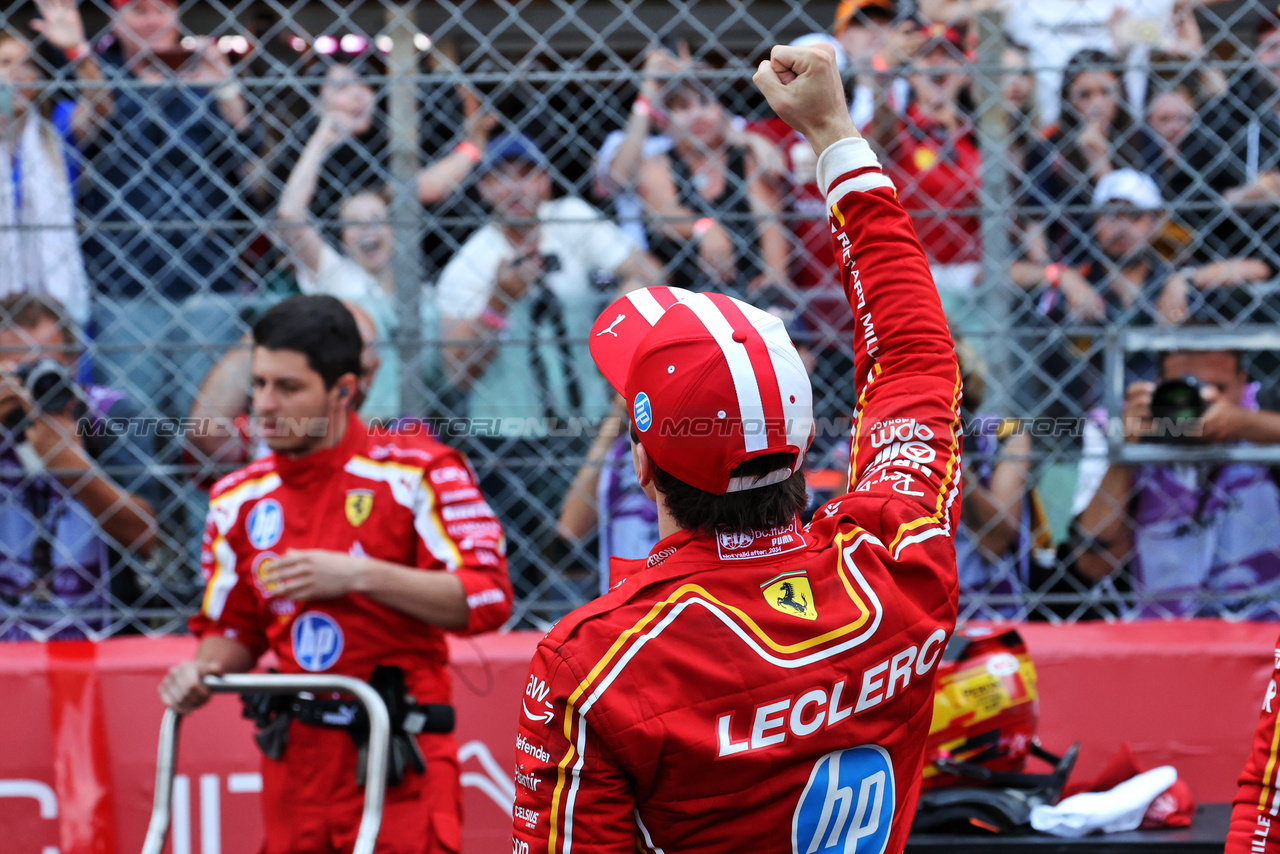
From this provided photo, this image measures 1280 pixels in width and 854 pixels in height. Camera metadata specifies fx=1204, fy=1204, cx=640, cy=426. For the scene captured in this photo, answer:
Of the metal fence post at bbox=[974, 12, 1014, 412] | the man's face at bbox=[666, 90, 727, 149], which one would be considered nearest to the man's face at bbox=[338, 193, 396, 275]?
the man's face at bbox=[666, 90, 727, 149]

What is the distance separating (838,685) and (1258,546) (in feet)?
8.49

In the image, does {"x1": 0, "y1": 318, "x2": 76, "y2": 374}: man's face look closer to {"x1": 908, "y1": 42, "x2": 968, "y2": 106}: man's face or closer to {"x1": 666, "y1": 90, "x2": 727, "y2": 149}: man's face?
{"x1": 666, "y1": 90, "x2": 727, "y2": 149}: man's face

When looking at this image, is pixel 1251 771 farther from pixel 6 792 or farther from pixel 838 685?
pixel 6 792

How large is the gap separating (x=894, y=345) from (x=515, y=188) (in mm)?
2297

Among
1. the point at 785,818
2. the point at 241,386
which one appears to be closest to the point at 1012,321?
the point at 241,386

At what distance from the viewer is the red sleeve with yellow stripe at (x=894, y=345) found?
1512mm

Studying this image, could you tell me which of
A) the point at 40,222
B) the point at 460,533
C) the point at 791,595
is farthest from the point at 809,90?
the point at 40,222

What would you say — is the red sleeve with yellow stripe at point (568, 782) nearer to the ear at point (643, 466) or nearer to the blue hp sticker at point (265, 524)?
the ear at point (643, 466)

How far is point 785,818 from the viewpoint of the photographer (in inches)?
51.6

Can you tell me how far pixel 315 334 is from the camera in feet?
8.47

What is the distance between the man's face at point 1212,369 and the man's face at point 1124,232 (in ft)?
1.13

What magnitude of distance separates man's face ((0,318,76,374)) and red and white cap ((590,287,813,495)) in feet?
8.28

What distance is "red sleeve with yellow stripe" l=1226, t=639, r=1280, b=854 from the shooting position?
5.64 ft

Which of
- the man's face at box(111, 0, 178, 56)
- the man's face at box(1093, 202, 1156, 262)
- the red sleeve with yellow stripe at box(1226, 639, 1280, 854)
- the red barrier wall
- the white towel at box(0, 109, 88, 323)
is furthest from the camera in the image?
the man's face at box(111, 0, 178, 56)
